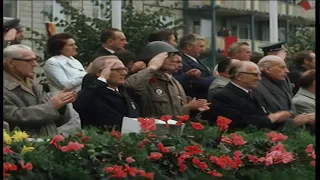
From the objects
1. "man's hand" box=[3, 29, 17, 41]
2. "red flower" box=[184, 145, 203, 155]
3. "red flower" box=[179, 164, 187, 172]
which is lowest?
"red flower" box=[179, 164, 187, 172]

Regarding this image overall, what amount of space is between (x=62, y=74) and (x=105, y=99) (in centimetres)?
74

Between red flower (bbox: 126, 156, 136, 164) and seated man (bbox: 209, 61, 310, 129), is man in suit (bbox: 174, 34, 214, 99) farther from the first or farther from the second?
red flower (bbox: 126, 156, 136, 164)

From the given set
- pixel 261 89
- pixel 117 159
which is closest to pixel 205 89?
pixel 261 89

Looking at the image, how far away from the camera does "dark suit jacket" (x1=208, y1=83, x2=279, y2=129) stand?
19.2 ft

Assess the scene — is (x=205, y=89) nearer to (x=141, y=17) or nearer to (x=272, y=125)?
(x=272, y=125)

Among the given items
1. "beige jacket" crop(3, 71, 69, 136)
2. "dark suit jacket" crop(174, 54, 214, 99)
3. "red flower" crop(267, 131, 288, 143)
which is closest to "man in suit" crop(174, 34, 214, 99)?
"dark suit jacket" crop(174, 54, 214, 99)

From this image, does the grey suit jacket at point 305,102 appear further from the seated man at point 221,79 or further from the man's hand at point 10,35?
the man's hand at point 10,35

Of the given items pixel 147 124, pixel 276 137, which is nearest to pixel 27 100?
pixel 147 124

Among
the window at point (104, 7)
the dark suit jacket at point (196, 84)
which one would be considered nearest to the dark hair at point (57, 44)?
the dark suit jacket at point (196, 84)

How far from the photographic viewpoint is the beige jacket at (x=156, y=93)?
5.82 meters

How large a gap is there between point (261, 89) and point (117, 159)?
2.68 meters

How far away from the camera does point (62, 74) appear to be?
602 centimetres

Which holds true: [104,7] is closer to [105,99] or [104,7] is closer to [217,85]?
[217,85]

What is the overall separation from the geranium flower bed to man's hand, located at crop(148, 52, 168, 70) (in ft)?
3.83
